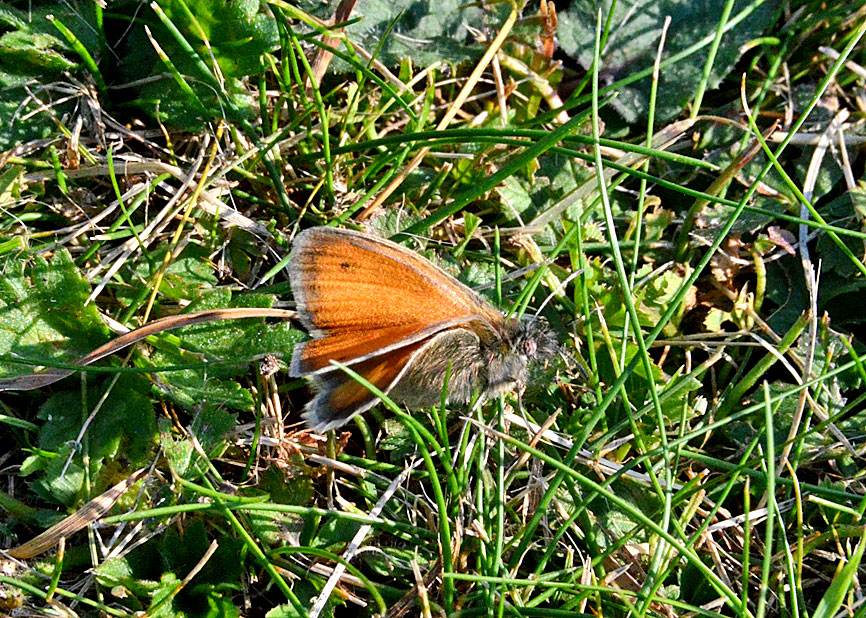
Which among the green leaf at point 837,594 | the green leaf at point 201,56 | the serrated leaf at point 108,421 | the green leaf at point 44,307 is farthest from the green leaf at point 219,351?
the green leaf at point 837,594

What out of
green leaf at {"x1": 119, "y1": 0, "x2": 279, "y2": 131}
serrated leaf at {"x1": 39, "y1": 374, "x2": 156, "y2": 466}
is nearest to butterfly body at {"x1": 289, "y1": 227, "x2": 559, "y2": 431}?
serrated leaf at {"x1": 39, "y1": 374, "x2": 156, "y2": 466}

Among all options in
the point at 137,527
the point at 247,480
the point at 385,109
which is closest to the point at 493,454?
the point at 247,480

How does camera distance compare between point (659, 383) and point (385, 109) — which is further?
point (385, 109)

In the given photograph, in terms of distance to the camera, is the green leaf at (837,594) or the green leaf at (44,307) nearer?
the green leaf at (837,594)

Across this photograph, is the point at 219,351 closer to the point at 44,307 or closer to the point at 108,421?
the point at 108,421

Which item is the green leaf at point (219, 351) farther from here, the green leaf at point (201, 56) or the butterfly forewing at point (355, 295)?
the green leaf at point (201, 56)

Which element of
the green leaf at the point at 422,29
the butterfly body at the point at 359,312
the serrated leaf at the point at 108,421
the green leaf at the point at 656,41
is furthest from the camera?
the green leaf at the point at 656,41

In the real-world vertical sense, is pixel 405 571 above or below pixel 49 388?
below

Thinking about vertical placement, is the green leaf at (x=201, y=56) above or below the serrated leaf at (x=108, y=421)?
above

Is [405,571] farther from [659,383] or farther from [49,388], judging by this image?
[49,388]

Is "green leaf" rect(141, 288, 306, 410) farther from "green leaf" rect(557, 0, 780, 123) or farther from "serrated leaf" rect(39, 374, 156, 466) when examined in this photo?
"green leaf" rect(557, 0, 780, 123)

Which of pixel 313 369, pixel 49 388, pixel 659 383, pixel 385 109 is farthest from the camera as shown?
pixel 385 109
